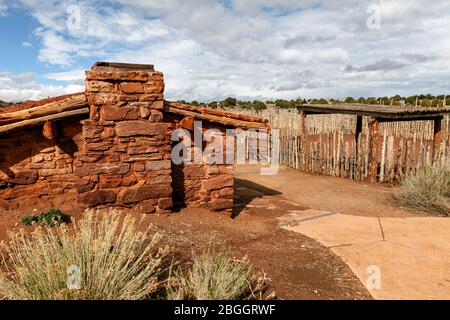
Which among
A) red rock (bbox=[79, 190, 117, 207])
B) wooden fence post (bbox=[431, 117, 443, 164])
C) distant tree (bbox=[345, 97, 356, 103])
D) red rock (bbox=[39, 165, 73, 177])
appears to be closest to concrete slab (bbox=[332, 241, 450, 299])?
red rock (bbox=[79, 190, 117, 207])

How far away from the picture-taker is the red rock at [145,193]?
18.0 feet

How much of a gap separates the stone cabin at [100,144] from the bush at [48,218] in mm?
364

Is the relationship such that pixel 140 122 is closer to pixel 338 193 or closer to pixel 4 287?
pixel 4 287

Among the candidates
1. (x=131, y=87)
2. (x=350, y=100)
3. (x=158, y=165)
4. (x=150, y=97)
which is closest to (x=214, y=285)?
(x=158, y=165)

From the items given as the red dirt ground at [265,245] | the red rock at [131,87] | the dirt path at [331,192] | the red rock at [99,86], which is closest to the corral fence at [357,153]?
the dirt path at [331,192]

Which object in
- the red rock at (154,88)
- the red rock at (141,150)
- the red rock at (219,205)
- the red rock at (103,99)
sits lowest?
the red rock at (219,205)

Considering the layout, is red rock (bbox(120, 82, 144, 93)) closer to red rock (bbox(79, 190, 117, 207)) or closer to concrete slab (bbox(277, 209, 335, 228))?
red rock (bbox(79, 190, 117, 207))

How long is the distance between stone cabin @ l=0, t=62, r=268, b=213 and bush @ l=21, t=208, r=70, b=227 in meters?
0.36

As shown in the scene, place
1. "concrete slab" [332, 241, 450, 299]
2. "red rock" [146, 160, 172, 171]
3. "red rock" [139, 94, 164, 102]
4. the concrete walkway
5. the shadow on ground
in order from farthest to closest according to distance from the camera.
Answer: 1. the shadow on ground
2. "red rock" [146, 160, 172, 171]
3. "red rock" [139, 94, 164, 102]
4. the concrete walkway
5. "concrete slab" [332, 241, 450, 299]

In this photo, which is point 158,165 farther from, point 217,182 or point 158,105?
point 217,182

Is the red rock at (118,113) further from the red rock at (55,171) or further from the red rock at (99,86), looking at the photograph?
the red rock at (55,171)

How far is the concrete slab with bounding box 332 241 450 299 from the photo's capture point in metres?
3.69
